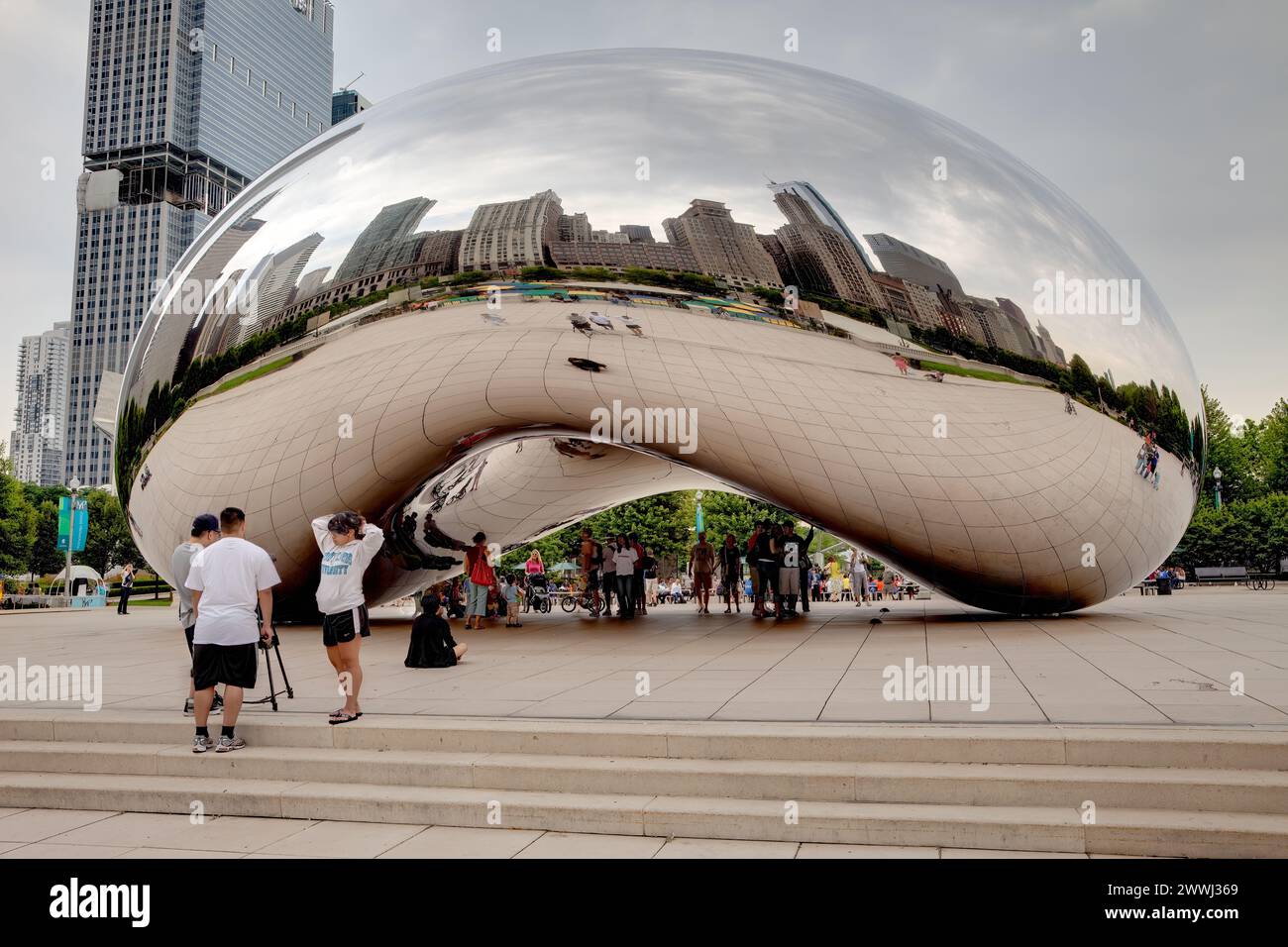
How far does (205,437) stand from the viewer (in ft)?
38.0

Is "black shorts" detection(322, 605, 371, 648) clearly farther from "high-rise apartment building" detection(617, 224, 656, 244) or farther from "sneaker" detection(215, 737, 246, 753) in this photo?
"high-rise apartment building" detection(617, 224, 656, 244)

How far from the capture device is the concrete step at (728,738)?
4.90 meters

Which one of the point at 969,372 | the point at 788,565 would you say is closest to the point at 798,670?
the point at 969,372

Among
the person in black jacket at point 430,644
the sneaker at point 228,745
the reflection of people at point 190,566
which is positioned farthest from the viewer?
the person in black jacket at point 430,644

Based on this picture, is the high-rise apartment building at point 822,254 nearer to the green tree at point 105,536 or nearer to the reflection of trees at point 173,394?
the reflection of trees at point 173,394

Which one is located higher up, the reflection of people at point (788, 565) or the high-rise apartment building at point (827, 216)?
the high-rise apartment building at point (827, 216)

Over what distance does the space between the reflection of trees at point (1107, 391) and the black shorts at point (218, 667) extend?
7285 mm

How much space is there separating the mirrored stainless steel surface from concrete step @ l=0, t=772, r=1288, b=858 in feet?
18.7

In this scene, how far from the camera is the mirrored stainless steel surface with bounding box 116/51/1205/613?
995 cm

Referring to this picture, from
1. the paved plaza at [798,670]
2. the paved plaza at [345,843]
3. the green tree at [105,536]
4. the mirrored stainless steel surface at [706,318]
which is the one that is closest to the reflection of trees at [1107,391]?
the mirrored stainless steel surface at [706,318]

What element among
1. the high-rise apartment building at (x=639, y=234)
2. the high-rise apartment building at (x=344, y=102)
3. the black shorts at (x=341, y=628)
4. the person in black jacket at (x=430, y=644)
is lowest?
the person in black jacket at (x=430, y=644)

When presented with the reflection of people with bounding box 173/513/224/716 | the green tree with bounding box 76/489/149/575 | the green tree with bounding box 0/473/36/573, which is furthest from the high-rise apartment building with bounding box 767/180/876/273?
the green tree with bounding box 76/489/149/575

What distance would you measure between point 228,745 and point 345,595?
47.6 inches
